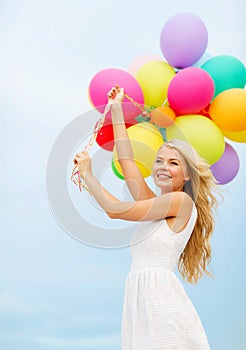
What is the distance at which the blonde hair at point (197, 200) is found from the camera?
1898 mm

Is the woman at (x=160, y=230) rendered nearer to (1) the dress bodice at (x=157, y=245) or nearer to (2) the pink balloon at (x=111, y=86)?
(1) the dress bodice at (x=157, y=245)

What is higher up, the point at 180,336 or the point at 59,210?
the point at 59,210

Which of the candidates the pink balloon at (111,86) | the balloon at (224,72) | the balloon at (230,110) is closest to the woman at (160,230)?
the pink balloon at (111,86)

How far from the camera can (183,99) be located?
2178 millimetres

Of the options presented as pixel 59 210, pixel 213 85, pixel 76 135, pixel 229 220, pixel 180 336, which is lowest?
pixel 180 336

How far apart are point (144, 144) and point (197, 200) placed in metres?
0.30

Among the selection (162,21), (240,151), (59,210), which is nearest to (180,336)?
(59,210)

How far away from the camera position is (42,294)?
3.88 meters

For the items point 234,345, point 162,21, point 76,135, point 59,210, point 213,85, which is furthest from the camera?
point 162,21

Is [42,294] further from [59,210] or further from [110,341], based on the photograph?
[59,210]

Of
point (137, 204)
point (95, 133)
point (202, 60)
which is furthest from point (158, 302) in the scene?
point (202, 60)

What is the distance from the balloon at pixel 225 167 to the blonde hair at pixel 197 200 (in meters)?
0.35

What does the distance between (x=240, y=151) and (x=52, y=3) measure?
1.56 m

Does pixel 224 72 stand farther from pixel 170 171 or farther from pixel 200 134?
pixel 170 171
